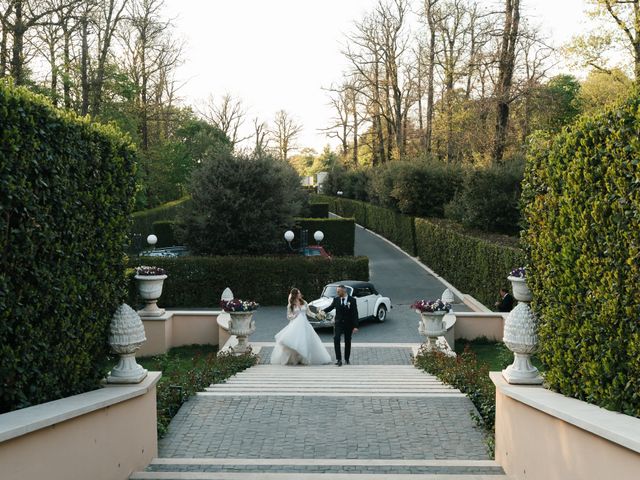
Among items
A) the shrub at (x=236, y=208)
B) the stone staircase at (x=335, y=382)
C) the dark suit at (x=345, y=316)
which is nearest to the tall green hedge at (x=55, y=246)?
the stone staircase at (x=335, y=382)

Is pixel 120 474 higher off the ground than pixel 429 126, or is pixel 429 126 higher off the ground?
pixel 429 126

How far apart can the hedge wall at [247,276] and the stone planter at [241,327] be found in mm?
9165

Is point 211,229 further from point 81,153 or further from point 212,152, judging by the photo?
point 81,153

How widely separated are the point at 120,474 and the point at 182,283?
1827 centimetres

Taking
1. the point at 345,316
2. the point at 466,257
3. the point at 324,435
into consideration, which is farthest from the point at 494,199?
the point at 324,435

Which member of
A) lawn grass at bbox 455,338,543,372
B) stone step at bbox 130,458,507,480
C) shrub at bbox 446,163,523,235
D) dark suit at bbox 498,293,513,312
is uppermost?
shrub at bbox 446,163,523,235

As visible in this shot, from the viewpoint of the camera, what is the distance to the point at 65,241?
5562mm

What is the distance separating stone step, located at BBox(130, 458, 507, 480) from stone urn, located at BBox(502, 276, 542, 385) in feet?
3.19

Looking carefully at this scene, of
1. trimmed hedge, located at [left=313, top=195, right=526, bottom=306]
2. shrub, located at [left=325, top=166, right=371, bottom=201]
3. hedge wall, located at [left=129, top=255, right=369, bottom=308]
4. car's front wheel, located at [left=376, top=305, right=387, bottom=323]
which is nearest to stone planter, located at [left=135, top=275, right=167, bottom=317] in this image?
trimmed hedge, located at [left=313, top=195, right=526, bottom=306]

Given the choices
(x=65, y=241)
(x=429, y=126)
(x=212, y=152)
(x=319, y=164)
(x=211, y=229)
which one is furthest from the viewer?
(x=319, y=164)

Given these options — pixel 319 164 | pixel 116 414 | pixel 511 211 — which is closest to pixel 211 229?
pixel 511 211

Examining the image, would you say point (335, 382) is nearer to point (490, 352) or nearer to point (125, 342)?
point (125, 342)

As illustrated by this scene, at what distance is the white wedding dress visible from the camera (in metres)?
14.2

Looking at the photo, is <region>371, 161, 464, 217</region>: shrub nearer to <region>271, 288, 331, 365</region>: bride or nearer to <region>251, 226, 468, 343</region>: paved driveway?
<region>251, 226, 468, 343</region>: paved driveway
